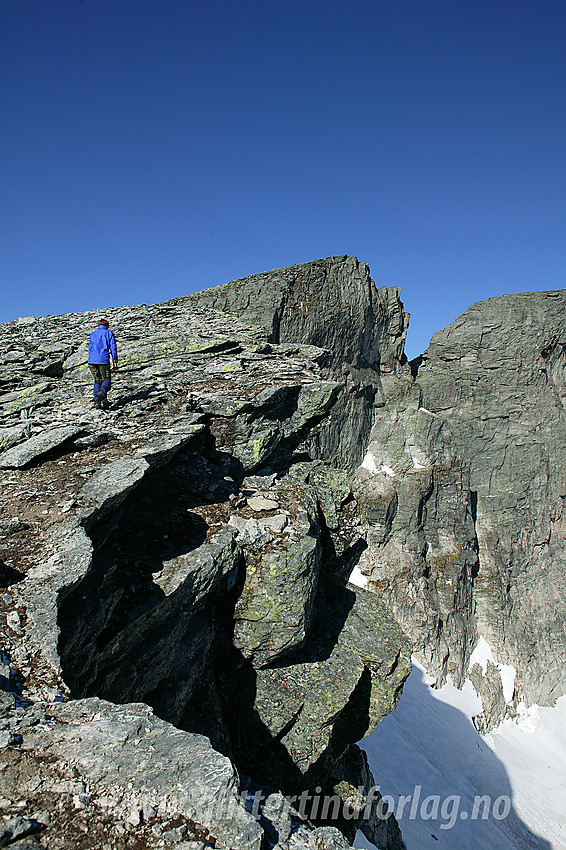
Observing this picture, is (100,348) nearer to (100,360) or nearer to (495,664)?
(100,360)

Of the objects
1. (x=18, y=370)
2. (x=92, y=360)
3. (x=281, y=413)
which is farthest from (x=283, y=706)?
(x=18, y=370)

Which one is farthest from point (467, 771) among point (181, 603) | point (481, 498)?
point (181, 603)

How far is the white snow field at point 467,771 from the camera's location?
3077cm

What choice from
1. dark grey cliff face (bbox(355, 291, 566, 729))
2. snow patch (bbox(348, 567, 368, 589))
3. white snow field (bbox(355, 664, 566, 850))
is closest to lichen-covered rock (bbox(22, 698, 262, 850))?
white snow field (bbox(355, 664, 566, 850))

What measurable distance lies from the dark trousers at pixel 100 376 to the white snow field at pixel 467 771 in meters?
29.9

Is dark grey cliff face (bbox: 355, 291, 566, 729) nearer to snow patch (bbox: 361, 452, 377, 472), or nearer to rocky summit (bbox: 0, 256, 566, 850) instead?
snow patch (bbox: 361, 452, 377, 472)

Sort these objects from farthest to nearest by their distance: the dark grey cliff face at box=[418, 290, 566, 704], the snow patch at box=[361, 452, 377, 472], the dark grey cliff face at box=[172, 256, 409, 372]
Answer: the snow patch at box=[361, 452, 377, 472] → the dark grey cliff face at box=[418, 290, 566, 704] → the dark grey cliff face at box=[172, 256, 409, 372]

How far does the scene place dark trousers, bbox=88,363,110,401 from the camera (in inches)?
518

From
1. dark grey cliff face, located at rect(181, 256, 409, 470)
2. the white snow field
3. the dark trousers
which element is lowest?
the white snow field

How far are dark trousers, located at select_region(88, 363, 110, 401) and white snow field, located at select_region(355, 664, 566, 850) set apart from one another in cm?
2994

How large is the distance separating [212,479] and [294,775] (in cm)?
805

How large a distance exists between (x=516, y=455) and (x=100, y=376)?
58.8 metres

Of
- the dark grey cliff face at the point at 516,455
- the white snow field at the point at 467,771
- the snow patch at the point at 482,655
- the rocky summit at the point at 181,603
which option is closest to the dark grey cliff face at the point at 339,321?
the dark grey cliff face at the point at 516,455

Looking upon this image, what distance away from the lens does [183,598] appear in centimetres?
961
